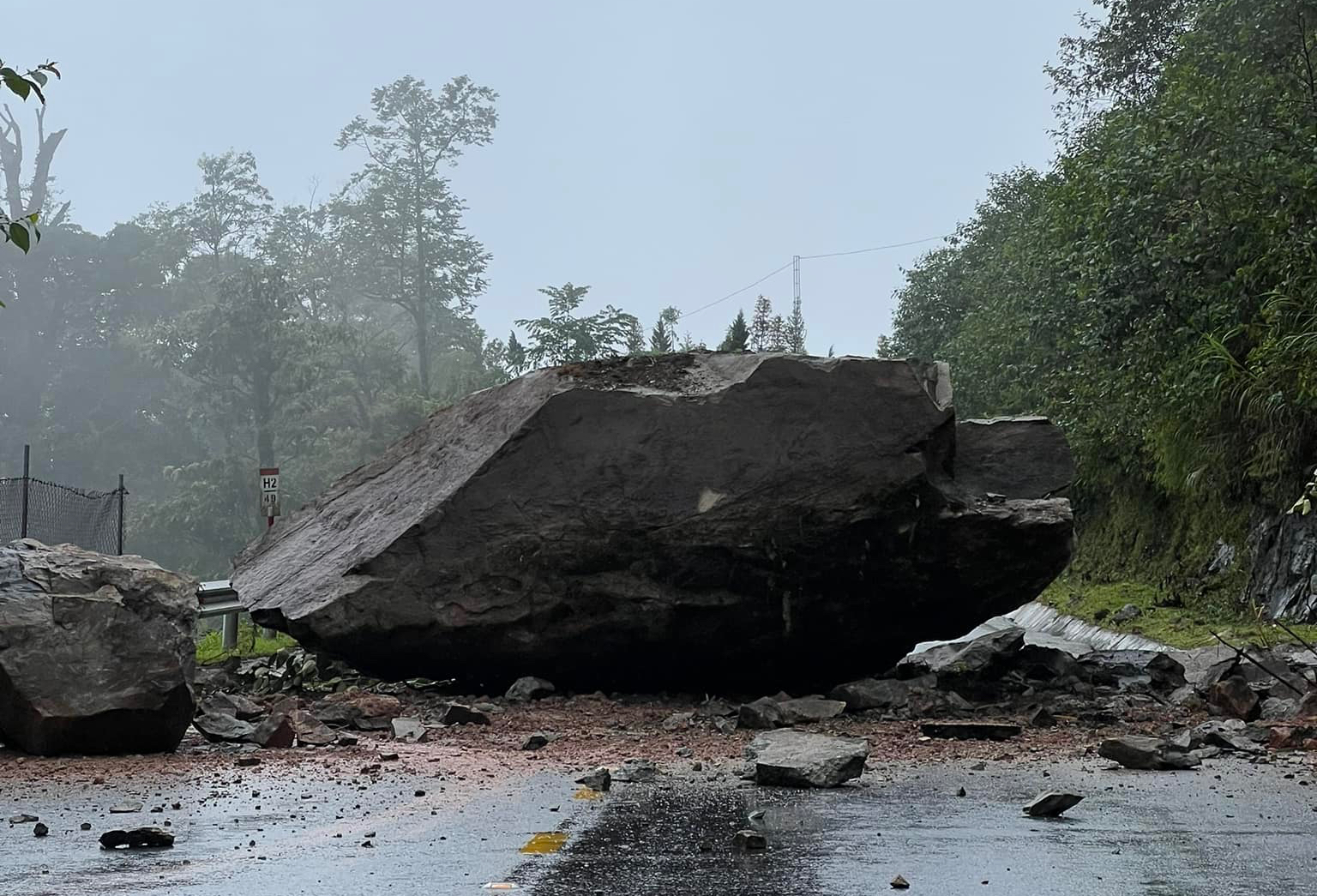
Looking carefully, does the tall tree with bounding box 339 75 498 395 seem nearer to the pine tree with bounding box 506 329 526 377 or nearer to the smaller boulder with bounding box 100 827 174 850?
the pine tree with bounding box 506 329 526 377

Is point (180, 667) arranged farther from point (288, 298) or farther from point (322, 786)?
point (288, 298)

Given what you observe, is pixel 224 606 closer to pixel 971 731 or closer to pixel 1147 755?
pixel 971 731

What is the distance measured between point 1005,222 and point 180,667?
38216mm

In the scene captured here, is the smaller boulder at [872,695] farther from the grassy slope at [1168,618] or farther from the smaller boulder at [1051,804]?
the smaller boulder at [1051,804]

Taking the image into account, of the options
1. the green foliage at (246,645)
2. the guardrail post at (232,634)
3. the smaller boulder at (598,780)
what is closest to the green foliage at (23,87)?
the smaller boulder at (598,780)

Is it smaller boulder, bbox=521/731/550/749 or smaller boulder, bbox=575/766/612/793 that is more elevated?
smaller boulder, bbox=521/731/550/749

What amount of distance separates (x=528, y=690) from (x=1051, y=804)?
5652mm

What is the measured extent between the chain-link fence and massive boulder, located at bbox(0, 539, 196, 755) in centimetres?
1055

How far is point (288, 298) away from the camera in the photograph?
6072cm

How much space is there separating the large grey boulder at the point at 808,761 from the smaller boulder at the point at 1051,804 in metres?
1.19

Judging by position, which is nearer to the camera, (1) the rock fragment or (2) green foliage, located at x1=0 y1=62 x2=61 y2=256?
(2) green foliage, located at x1=0 y1=62 x2=61 y2=256

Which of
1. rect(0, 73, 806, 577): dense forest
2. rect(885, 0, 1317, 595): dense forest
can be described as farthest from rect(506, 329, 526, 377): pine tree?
rect(885, 0, 1317, 595): dense forest

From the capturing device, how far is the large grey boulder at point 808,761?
7.16m

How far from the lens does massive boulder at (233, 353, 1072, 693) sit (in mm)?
10961
